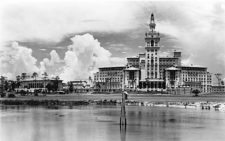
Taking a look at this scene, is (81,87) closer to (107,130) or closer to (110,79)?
(110,79)

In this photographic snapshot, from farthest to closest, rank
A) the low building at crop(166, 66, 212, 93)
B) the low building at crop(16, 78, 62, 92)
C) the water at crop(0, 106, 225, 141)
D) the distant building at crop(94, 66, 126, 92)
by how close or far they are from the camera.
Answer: the distant building at crop(94, 66, 126, 92) < the low building at crop(16, 78, 62, 92) < the low building at crop(166, 66, 212, 93) < the water at crop(0, 106, 225, 141)

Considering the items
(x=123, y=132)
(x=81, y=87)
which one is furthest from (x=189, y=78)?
(x=123, y=132)

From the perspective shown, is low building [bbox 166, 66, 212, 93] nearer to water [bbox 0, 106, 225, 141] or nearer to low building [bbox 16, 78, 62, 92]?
low building [bbox 16, 78, 62, 92]

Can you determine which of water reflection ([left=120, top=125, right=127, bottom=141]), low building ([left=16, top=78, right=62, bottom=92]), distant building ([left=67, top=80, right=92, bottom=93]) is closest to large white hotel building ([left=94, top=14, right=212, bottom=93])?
distant building ([left=67, top=80, right=92, bottom=93])

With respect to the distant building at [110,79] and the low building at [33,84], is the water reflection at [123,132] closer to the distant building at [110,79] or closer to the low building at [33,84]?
the distant building at [110,79]

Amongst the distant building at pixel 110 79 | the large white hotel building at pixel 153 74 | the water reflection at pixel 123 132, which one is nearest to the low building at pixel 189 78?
the large white hotel building at pixel 153 74

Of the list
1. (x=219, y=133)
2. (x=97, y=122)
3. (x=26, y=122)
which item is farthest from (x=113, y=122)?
(x=219, y=133)

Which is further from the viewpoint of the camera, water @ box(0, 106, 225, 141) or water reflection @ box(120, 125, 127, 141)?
water @ box(0, 106, 225, 141)

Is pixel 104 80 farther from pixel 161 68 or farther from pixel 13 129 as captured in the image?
pixel 13 129
